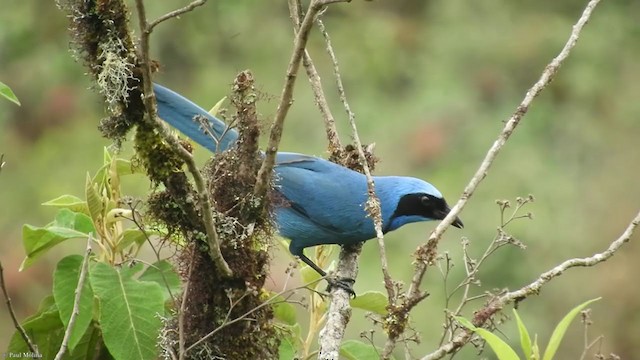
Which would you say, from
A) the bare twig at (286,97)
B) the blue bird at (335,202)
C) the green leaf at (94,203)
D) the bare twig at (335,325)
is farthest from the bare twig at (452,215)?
the blue bird at (335,202)

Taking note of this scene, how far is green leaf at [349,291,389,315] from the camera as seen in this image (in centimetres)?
310

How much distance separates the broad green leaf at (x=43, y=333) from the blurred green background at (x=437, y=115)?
490 cm

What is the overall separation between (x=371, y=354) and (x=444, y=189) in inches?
260

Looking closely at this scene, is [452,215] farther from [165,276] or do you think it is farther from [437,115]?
[437,115]

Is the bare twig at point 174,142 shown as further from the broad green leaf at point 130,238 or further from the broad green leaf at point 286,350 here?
the broad green leaf at point 286,350

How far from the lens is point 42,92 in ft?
36.1

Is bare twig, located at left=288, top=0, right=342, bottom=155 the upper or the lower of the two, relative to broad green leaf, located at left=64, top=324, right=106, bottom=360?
upper

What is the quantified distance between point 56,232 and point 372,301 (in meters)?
1.03

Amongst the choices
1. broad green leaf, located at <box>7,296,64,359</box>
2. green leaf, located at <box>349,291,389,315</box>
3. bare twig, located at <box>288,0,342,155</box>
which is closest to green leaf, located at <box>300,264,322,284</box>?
green leaf, located at <box>349,291,389,315</box>

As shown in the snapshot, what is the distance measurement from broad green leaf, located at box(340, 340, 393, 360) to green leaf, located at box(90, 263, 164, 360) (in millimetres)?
622

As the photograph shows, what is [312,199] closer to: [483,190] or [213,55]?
[483,190]

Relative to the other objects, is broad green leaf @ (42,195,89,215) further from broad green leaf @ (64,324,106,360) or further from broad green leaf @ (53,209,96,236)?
broad green leaf @ (64,324,106,360)

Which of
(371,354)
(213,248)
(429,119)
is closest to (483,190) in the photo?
(429,119)

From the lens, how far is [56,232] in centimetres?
269
